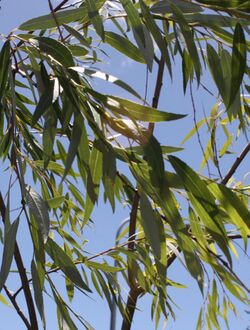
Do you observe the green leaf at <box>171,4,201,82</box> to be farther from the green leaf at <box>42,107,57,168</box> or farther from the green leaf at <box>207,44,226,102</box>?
the green leaf at <box>42,107,57,168</box>

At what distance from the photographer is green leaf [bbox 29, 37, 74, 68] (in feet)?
2.39

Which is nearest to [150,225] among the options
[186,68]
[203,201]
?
[203,201]

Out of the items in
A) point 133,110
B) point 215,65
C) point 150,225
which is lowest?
point 150,225

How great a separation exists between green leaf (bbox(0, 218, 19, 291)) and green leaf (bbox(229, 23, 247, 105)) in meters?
0.27

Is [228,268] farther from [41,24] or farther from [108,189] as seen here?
[41,24]

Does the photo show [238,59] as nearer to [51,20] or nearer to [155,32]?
[155,32]

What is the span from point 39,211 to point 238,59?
274 mm

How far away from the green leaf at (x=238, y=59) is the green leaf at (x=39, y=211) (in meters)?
0.23

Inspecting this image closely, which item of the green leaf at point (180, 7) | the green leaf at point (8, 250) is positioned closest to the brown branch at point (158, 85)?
the green leaf at point (180, 7)

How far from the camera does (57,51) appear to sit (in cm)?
73

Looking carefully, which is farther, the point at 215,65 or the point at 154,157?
the point at 215,65

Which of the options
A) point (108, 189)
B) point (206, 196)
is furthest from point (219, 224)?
point (108, 189)

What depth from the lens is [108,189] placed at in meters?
0.78

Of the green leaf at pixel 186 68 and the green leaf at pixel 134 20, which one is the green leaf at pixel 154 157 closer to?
the green leaf at pixel 134 20
